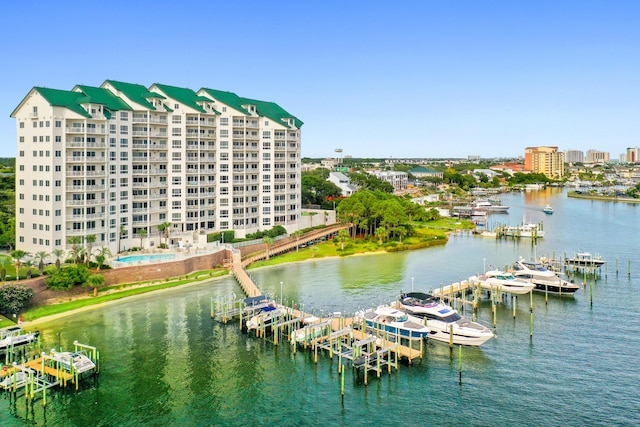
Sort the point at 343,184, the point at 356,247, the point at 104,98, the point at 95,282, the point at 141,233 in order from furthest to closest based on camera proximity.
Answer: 1. the point at 343,184
2. the point at 356,247
3. the point at 141,233
4. the point at 104,98
5. the point at 95,282

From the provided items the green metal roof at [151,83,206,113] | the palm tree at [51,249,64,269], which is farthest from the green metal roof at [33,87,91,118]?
the palm tree at [51,249,64,269]

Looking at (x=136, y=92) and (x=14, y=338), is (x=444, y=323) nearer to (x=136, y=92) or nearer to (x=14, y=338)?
(x=14, y=338)

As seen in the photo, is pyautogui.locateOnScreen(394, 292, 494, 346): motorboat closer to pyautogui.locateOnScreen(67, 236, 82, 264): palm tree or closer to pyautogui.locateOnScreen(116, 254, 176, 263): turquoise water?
pyautogui.locateOnScreen(116, 254, 176, 263): turquoise water

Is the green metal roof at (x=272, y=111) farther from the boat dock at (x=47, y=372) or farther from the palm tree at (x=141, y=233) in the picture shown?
the boat dock at (x=47, y=372)

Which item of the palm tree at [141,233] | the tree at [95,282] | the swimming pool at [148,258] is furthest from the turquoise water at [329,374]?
the palm tree at [141,233]

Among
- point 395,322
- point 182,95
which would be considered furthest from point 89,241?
point 395,322
